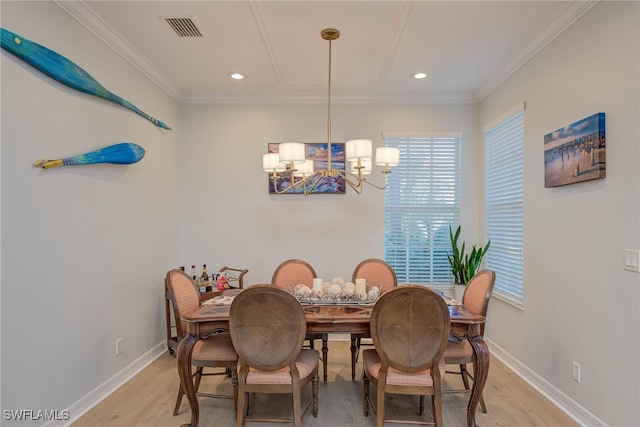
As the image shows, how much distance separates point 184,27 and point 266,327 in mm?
2309

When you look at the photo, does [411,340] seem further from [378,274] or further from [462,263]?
[462,263]

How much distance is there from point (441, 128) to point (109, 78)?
11.2 ft

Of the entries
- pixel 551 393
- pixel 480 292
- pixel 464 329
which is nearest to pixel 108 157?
pixel 464 329

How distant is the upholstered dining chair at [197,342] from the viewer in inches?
90.0

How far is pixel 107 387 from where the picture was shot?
2.69 metres

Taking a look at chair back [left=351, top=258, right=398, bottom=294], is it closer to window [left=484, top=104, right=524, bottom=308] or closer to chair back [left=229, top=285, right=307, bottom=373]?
window [left=484, top=104, right=524, bottom=308]

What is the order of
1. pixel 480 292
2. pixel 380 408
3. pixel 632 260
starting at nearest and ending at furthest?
pixel 632 260
pixel 380 408
pixel 480 292

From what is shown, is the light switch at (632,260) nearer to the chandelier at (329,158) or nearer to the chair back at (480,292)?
the chair back at (480,292)

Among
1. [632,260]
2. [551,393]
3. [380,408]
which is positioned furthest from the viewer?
[551,393]

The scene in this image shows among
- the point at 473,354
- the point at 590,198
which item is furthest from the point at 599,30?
the point at 473,354

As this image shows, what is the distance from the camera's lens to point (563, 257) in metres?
2.52

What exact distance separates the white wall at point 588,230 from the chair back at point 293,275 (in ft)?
6.33

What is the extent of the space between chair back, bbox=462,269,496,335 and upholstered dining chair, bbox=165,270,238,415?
5.64 feet

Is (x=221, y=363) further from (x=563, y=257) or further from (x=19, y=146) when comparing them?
(x=563, y=257)
